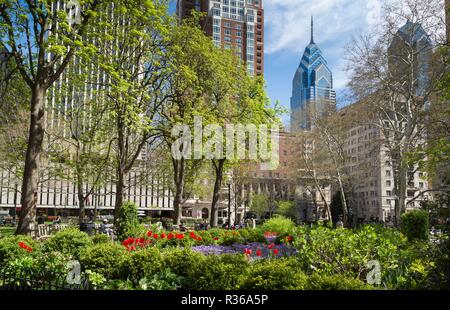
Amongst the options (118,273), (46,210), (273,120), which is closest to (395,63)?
(273,120)

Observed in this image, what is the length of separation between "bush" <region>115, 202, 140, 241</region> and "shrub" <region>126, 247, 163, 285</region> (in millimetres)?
7359

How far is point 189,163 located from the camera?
3394 cm

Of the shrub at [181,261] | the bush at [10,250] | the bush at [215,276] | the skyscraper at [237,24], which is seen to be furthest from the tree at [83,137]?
the skyscraper at [237,24]

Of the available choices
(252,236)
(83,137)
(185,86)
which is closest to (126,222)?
(252,236)

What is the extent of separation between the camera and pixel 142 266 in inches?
341

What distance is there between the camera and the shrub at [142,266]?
8.65 meters

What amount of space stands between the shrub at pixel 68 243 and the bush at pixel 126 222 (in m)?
4.50

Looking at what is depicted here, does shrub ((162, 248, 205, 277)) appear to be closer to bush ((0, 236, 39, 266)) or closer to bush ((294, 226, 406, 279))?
bush ((294, 226, 406, 279))

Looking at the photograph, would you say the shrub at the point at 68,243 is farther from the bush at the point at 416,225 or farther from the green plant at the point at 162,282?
the bush at the point at 416,225

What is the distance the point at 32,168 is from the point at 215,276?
404 inches

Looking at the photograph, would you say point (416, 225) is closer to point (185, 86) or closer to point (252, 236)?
point (252, 236)

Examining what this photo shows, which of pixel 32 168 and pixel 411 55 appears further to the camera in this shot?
pixel 411 55
